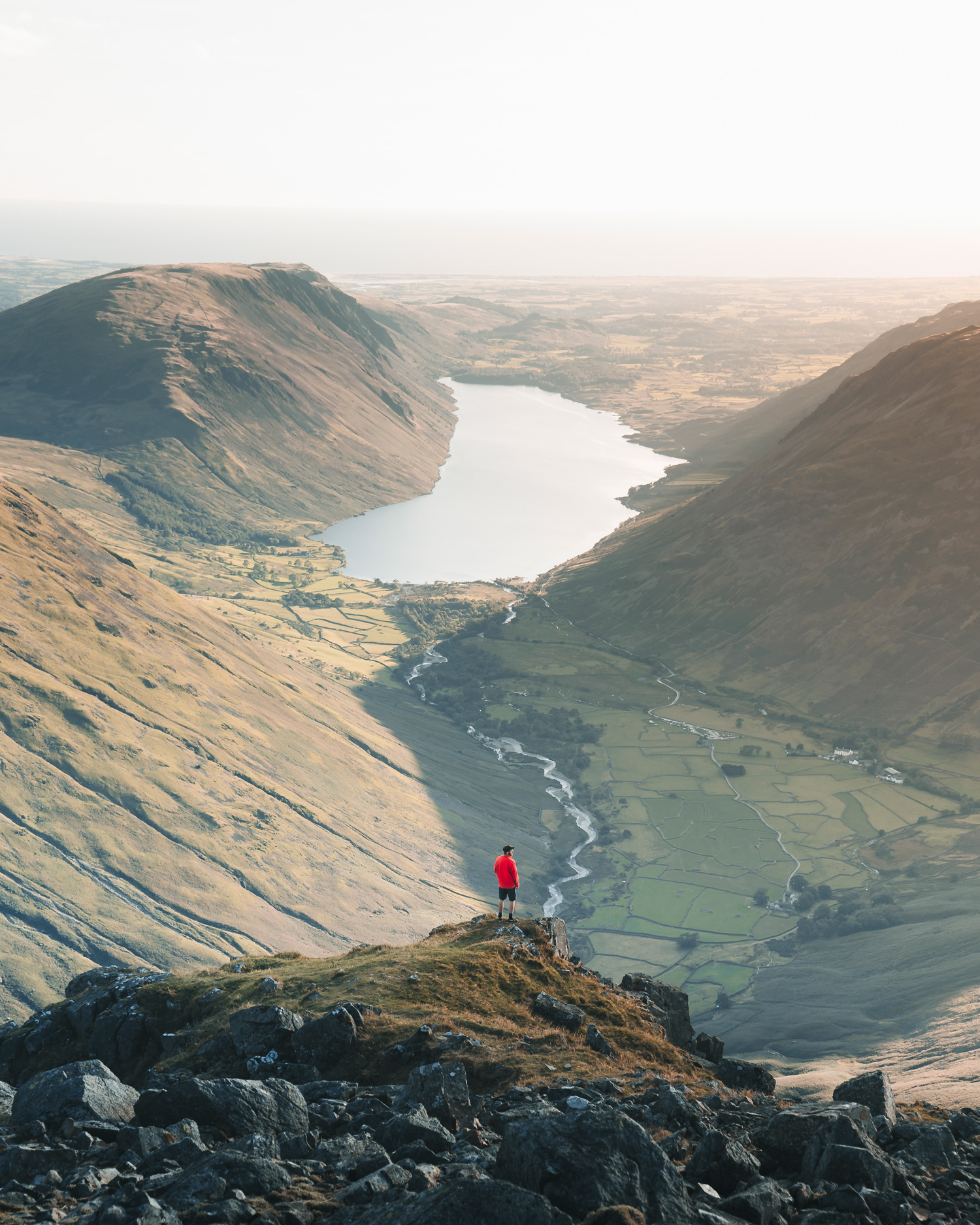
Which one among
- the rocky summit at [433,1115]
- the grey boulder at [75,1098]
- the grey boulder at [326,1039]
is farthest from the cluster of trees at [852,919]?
the grey boulder at [75,1098]

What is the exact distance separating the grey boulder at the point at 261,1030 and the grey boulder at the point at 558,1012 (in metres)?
10.2

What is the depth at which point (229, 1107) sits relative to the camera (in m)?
29.8

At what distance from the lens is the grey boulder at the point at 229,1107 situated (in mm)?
29578

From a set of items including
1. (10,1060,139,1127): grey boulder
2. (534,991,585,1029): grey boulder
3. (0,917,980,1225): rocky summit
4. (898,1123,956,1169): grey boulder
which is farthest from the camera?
(534,991,585,1029): grey boulder

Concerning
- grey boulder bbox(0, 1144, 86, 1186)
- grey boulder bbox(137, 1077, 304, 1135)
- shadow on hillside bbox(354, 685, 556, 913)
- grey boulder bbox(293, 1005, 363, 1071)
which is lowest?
shadow on hillside bbox(354, 685, 556, 913)

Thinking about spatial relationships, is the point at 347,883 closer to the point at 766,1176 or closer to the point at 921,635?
the point at 766,1176

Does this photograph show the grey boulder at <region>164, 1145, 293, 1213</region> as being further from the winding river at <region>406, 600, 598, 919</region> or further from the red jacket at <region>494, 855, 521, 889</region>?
the winding river at <region>406, 600, 598, 919</region>

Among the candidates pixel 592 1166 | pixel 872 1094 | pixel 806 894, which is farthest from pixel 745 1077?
pixel 806 894

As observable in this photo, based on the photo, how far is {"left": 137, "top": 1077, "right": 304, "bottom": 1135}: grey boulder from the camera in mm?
29578

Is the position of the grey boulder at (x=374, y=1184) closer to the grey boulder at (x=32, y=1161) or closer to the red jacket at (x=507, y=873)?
the grey boulder at (x=32, y=1161)

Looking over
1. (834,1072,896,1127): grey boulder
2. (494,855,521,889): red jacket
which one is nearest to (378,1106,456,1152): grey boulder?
(834,1072,896,1127): grey boulder

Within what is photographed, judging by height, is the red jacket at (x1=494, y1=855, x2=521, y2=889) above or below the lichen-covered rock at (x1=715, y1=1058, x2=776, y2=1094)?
above

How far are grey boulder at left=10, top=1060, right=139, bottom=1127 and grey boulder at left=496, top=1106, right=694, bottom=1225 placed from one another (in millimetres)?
11582

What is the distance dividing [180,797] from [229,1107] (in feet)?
357
